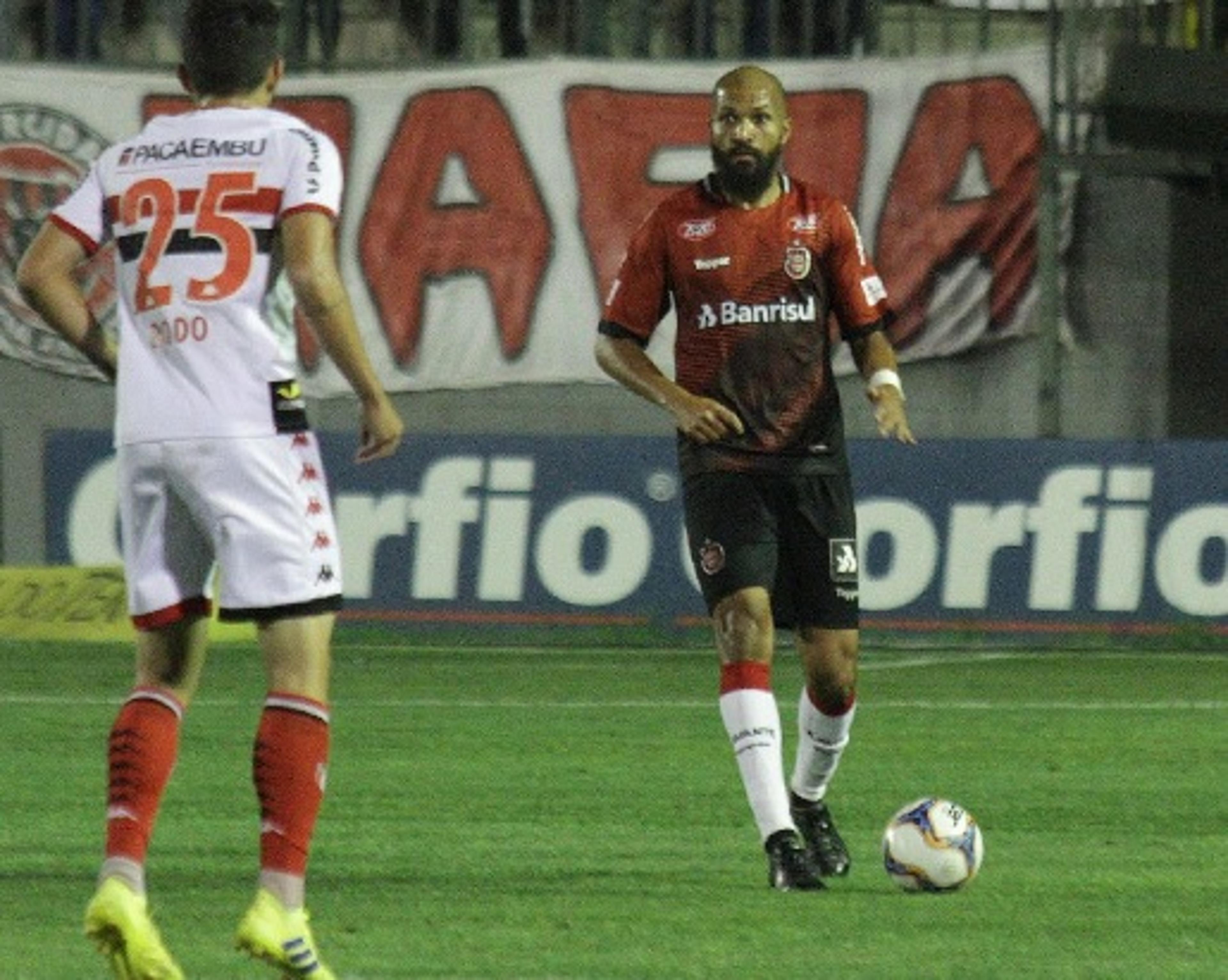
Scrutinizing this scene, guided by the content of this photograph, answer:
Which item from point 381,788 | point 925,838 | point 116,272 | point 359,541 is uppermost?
point 116,272

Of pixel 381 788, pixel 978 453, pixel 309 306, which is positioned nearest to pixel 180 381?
pixel 309 306

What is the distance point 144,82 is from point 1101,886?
13971 mm

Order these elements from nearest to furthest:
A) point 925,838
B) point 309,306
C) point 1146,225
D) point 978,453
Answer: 1. point 309,306
2. point 925,838
3. point 978,453
4. point 1146,225

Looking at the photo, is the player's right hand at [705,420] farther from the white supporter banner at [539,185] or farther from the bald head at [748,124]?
the white supporter banner at [539,185]

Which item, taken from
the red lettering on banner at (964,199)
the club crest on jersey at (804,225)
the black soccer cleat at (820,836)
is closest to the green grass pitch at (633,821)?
the black soccer cleat at (820,836)

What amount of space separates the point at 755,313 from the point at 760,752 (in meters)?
1.14

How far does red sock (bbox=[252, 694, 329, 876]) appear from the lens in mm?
6930

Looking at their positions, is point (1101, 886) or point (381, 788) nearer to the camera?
point (1101, 886)

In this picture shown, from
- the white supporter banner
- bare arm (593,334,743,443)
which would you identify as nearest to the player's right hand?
bare arm (593,334,743,443)

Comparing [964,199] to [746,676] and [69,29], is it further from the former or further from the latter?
[746,676]

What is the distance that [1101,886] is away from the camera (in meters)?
8.95

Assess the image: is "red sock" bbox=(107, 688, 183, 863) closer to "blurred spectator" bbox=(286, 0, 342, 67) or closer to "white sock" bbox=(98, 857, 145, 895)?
"white sock" bbox=(98, 857, 145, 895)

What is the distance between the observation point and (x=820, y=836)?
368 inches

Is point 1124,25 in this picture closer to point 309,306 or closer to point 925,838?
point 925,838
